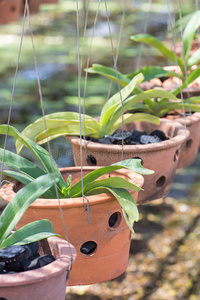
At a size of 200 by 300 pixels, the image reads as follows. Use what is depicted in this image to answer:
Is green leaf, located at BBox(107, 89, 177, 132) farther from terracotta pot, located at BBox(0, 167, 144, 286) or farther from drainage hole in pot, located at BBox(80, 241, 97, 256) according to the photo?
drainage hole in pot, located at BBox(80, 241, 97, 256)

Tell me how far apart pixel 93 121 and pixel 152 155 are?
0.62ft

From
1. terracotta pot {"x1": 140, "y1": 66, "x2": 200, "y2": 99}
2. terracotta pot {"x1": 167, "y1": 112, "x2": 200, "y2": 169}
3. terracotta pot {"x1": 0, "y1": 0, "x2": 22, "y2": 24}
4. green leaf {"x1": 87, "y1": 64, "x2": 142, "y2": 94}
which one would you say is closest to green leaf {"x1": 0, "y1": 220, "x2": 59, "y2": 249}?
green leaf {"x1": 87, "y1": 64, "x2": 142, "y2": 94}

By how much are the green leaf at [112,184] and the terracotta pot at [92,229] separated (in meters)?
0.03

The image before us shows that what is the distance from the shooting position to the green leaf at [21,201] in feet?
2.73

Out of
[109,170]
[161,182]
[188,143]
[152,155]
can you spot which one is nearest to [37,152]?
[109,170]

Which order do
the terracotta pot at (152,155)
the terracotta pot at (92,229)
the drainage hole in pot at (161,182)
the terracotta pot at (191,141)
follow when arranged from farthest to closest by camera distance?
1. the terracotta pot at (191,141)
2. the drainage hole in pot at (161,182)
3. the terracotta pot at (152,155)
4. the terracotta pot at (92,229)

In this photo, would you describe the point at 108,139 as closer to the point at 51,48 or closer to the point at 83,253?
the point at 83,253

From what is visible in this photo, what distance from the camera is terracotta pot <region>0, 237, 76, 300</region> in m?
0.72

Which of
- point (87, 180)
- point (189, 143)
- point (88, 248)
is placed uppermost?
point (87, 180)

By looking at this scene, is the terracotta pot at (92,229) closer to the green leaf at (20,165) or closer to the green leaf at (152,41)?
the green leaf at (20,165)

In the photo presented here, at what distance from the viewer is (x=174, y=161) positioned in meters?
1.38

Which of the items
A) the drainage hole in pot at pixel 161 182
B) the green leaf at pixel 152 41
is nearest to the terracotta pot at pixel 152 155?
the drainage hole in pot at pixel 161 182

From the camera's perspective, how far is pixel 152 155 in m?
1.25

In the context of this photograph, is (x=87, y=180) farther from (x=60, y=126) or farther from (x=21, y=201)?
(x=60, y=126)
